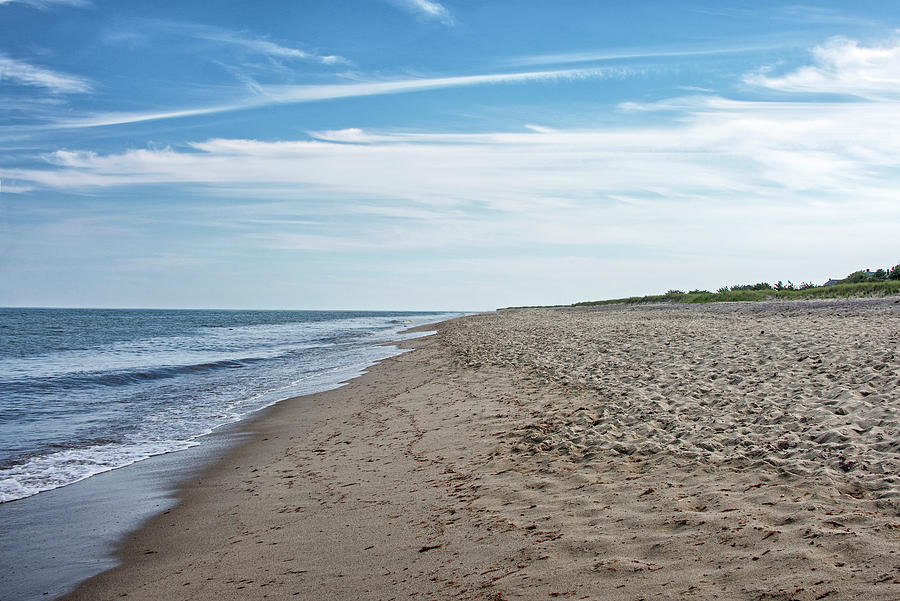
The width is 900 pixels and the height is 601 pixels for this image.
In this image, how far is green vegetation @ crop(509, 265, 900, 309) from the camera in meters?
37.4

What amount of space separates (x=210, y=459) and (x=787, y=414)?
8.88 m

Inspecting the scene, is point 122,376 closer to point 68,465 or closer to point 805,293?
point 68,465

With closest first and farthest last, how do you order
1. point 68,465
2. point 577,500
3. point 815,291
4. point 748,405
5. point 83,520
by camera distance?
point 577,500 → point 83,520 → point 748,405 → point 68,465 → point 815,291

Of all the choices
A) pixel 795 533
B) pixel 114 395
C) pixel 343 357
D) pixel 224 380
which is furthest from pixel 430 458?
pixel 343 357

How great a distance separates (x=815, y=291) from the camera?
41.8 meters

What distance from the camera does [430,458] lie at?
7.91 metres

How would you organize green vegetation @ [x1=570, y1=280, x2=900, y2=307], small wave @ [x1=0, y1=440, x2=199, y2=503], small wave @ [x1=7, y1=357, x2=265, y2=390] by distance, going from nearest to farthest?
1. small wave @ [x1=0, y1=440, x2=199, y2=503]
2. small wave @ [x1=7, y1=357, x2=265, y2=390]
3. green vegetation @ [x1=570, y1=280, x2=900, y2=307]

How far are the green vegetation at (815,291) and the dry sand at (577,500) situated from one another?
105 ft

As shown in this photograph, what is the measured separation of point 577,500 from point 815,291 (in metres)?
44.8

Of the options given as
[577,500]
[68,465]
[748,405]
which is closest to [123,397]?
[68,465]

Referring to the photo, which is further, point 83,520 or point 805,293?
point 805,293

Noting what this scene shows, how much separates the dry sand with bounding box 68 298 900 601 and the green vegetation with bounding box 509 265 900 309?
3213cm

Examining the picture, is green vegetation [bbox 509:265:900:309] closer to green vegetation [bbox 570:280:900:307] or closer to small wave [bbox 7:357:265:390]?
green vegetation [bbox 570:280:900:307]

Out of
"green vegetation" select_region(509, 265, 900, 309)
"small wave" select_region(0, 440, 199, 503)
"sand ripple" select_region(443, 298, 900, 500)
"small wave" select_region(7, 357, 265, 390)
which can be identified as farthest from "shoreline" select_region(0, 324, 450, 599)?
"green vegetation" select_region(509, 265, 900, 309)
